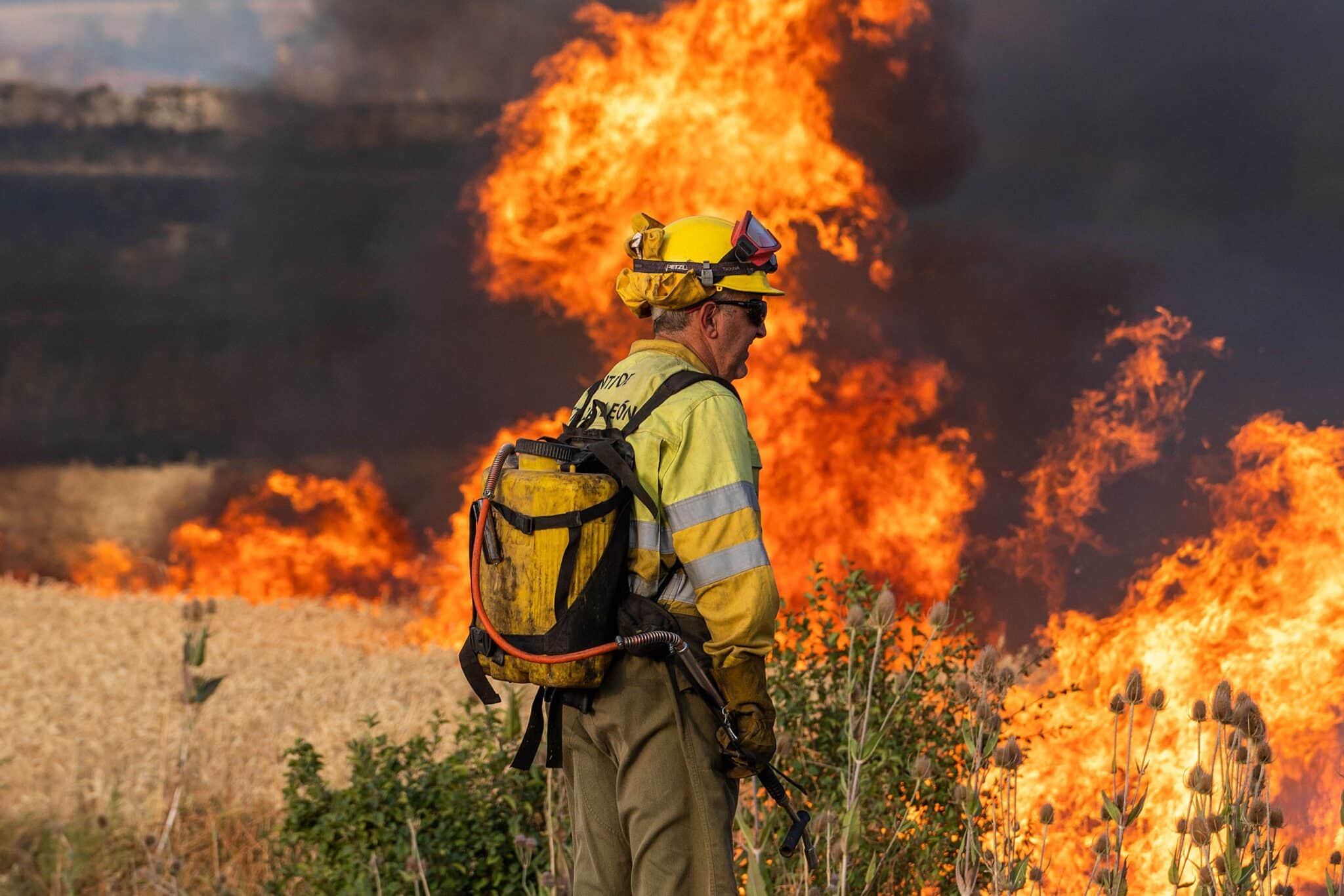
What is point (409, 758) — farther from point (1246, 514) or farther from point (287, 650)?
point (287, 650)

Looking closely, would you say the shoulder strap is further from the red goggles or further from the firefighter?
the red goggles

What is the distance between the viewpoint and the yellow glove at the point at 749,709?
367 centimetres

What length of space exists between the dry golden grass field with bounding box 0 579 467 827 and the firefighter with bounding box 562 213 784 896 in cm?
219

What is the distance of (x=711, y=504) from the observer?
3.59m

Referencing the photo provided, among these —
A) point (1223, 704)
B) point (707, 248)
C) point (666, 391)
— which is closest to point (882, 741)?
point (1223, 704)

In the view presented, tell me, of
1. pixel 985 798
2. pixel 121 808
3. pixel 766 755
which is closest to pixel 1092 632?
pixel 985 798

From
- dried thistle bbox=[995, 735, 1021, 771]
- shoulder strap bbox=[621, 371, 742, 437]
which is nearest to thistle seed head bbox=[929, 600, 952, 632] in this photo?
dried thistle bbox=[995, 735, 1021, 771]

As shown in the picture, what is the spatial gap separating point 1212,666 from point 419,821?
4368mm

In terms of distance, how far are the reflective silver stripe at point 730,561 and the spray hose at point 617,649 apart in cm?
24

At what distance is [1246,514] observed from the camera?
8750 millimetres

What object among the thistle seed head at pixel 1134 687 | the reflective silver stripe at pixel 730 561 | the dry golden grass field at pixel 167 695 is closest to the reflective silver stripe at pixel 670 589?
the reflective silver stripe at pixel 730 561

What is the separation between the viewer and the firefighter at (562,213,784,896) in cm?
359

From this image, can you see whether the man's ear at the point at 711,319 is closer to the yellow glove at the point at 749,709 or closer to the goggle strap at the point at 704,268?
the goggle strap at the point at 704,268

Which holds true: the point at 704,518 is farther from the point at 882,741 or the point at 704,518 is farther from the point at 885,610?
the point at 882,741
